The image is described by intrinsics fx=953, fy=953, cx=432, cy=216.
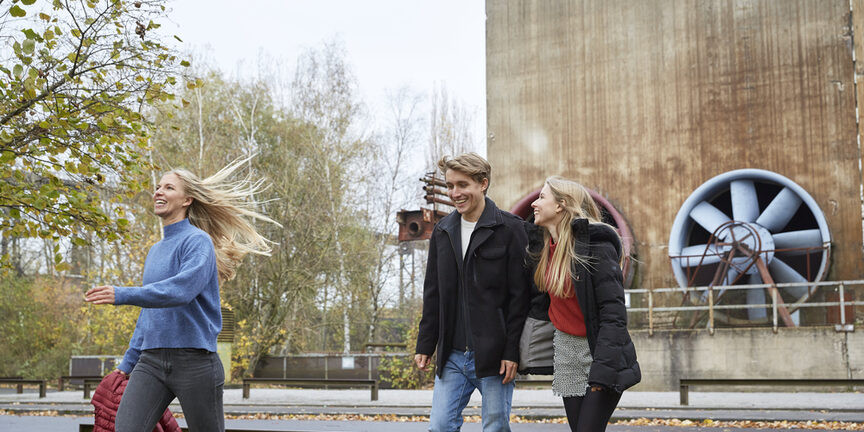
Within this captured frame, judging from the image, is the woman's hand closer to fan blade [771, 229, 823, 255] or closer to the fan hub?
the fan hub

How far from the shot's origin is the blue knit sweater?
4.70 metres

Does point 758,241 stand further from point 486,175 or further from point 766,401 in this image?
point 486,175

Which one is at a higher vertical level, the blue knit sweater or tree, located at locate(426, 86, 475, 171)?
tree, located at locate(426, 86, 475, 171)

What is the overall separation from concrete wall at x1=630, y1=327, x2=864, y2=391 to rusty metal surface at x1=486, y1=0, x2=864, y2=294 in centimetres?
343

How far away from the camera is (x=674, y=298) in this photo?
23.9 m

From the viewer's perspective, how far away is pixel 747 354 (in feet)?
65.0

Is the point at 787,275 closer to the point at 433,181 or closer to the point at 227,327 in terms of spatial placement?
the point at 433,181

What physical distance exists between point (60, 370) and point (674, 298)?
2022 centimetres

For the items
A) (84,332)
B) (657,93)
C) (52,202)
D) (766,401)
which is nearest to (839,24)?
(657,93)

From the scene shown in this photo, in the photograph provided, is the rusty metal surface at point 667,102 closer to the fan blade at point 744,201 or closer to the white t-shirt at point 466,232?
the fan blade at point 744,201

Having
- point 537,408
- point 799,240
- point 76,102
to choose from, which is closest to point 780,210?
point 799,240

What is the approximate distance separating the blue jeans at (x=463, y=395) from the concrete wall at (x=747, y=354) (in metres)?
16.0

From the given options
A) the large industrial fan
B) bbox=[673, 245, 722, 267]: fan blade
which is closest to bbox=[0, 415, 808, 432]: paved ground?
the large industrial fan

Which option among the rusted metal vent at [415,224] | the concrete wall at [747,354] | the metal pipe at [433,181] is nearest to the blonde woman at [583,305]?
the concrete wall at [747,354]
